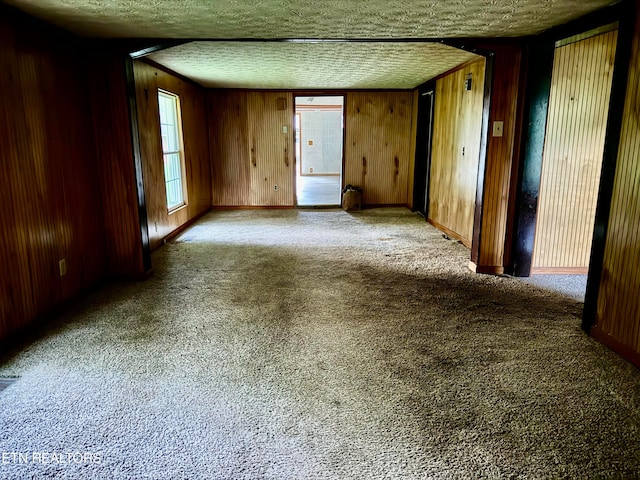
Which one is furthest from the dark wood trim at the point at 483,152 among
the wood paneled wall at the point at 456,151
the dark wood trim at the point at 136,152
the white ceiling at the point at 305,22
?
the dark wood trim at the point at 136,152

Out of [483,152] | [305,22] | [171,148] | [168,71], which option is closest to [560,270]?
[483,152]

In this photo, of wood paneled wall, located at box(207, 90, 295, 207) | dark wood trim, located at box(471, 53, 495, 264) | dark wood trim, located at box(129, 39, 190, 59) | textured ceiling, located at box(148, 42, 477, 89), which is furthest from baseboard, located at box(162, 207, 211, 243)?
dark wood trim, located at box(471, 53, 495, 264)

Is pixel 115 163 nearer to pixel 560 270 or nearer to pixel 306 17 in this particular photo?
pixel 306 17

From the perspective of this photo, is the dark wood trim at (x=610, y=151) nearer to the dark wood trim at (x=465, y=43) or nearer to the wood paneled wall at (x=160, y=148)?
the dark wood trim at (x=465, y=43)

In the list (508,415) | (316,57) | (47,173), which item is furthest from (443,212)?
(47,173)

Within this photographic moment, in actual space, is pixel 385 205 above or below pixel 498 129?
below

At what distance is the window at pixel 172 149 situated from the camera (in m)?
5.73

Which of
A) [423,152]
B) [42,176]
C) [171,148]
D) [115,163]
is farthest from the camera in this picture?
[423,152]

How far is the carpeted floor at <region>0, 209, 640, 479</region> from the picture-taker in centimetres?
172

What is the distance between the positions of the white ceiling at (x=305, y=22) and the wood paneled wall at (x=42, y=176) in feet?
0.94

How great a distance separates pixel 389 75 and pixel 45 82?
439 cm

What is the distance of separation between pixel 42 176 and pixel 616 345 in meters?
4.02

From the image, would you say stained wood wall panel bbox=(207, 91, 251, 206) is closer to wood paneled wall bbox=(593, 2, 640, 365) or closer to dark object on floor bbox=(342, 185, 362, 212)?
dark object on floor bbox=(342, 185, 362, 212)

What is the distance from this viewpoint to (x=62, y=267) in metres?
3.31
